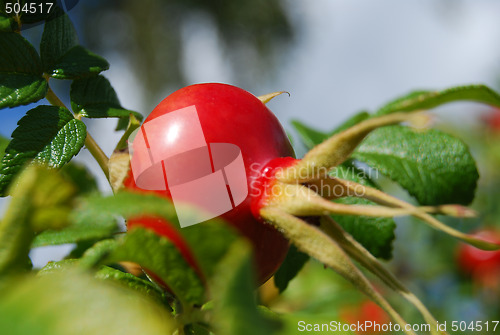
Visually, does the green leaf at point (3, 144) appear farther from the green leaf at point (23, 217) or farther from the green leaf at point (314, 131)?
the green leaf at point (314, 131)

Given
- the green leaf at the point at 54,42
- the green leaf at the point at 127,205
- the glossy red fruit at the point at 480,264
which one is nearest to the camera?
the green leaf at the point at 127,205

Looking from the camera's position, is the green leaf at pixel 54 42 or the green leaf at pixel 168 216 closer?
the green leaf at pixel 168 216

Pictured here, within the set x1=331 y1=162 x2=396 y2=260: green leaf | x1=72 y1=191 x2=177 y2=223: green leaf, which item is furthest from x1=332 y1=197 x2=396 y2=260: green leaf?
x1=72 y1=191 x2=177 y2=223: green leaf

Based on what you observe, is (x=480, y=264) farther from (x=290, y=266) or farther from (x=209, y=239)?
(x=209, y=239)

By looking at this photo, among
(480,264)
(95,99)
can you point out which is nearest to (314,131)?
(95,99)

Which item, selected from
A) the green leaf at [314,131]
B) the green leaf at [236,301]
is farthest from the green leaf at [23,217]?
the green leaf at [314,131]

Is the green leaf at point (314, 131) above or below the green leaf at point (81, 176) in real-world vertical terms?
above
